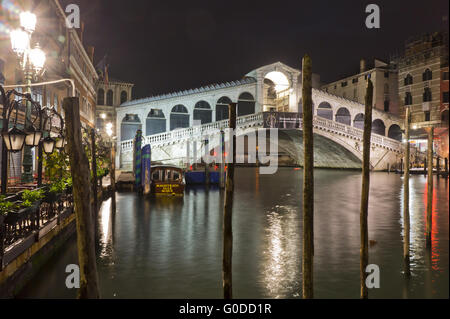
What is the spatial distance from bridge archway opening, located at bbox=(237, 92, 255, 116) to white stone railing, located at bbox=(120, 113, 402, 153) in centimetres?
356

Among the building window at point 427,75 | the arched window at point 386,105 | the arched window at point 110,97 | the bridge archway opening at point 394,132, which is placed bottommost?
the bridge archway opening at point 394,132

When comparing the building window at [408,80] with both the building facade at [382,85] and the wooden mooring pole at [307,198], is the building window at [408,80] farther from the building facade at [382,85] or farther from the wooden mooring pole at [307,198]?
the wooden mooring pole at [307,198]

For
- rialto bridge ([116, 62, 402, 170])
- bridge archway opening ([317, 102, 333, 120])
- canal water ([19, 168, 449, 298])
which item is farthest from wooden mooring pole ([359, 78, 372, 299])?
bridge archway opening ([317, 102, 333, 120])

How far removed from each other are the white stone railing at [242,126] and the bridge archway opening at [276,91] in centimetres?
397

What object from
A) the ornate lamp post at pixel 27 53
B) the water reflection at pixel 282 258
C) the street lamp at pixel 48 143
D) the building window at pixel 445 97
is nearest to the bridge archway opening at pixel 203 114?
the building window at pixel 445 97

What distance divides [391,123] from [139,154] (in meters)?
25.5

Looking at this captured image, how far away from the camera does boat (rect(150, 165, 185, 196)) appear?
15.9 meters

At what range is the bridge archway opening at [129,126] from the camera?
3166cm

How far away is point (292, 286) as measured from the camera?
5.93 metres

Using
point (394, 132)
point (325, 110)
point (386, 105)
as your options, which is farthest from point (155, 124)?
point (394, 132)

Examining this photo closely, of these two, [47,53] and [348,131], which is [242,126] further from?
[47,53]

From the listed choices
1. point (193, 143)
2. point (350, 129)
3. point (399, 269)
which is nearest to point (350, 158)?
point (350, 129)

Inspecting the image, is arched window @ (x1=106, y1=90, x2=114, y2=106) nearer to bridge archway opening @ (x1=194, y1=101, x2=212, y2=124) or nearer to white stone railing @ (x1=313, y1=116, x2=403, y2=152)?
bridge archway opening @ (x1=194, y1=101, x2=212, y2=124)
